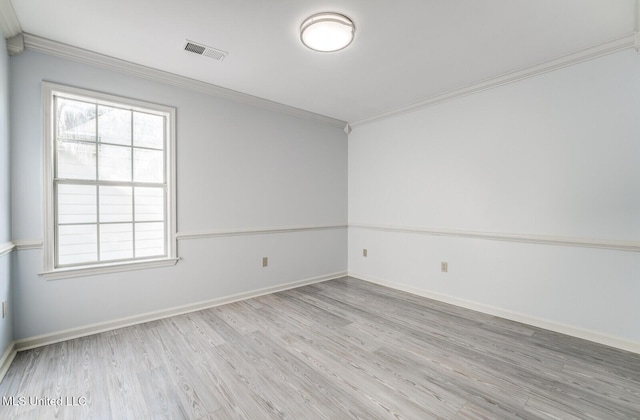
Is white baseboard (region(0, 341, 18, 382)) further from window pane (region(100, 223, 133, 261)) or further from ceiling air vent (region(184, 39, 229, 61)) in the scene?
ceiling air vent (region(184, 39, 229, 61))

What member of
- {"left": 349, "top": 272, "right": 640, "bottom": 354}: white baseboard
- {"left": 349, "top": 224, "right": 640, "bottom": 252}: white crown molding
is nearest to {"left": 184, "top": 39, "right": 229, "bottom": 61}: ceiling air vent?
{"left": 349, "top": 224, "right": 640, "bottom": 252}: white crown molding

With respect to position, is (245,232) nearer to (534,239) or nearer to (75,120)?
(75,120)

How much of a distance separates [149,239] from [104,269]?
467 millimetres

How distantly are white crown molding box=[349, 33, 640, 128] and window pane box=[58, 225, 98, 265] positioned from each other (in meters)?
3.75

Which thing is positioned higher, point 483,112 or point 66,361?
point 483,112

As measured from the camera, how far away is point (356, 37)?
7.39ft

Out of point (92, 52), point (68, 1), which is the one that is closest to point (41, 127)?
point (92, 52)

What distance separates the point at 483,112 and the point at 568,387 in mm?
2561

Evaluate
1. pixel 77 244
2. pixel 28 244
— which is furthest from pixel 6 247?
pixel 77 244

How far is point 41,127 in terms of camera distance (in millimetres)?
2340

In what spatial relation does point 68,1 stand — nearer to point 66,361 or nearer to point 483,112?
point 66,361

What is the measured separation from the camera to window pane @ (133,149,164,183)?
2.88 m

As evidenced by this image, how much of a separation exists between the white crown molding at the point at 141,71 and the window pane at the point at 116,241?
4.82 feet

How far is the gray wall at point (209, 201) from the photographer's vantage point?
231cm
